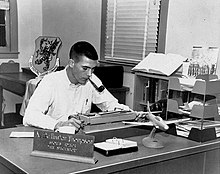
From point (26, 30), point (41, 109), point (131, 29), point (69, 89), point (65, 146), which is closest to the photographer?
point (65, 146)

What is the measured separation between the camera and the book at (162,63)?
2854 millimetres

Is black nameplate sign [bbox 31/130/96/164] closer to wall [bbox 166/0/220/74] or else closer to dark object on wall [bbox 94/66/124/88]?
wall [bbox 166/0/220/74]

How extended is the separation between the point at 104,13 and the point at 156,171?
8.44 feet

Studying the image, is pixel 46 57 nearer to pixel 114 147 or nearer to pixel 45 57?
pixel 45 57

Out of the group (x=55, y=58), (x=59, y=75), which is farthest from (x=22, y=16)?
(x=59, y=75)

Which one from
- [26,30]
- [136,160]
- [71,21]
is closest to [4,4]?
[26,30]

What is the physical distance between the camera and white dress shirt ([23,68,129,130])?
2.30 m

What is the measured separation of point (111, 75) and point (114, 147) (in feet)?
6.62

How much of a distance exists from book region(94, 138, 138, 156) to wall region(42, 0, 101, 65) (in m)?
2.44

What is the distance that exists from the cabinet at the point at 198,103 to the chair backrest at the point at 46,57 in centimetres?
214

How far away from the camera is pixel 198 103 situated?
82.4 inches

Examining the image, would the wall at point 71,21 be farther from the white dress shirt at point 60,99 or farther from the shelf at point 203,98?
the shelf at point 203,98

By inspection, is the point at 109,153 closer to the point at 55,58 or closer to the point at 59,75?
the point at 59,75

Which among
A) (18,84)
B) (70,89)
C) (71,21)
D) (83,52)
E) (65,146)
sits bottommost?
(18,84)
